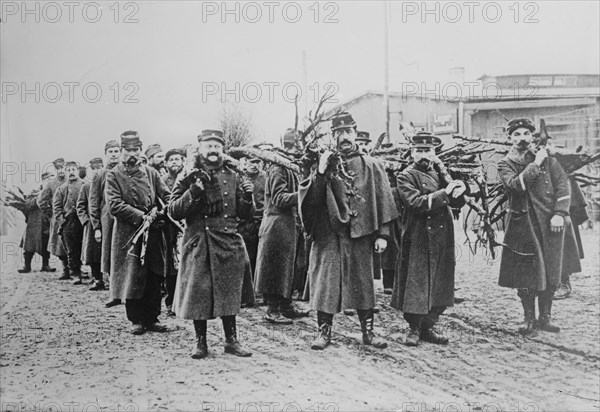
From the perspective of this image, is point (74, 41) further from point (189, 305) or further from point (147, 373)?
point (147, 373)

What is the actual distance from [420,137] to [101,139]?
9.54 ft

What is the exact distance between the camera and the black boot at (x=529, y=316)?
4.79m

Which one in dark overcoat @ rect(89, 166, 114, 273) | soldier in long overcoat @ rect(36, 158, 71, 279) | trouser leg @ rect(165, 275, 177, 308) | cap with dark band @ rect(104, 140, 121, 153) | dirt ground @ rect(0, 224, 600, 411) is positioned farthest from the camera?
soldier in long overcoat @ rect(36, 158, 71, 279)

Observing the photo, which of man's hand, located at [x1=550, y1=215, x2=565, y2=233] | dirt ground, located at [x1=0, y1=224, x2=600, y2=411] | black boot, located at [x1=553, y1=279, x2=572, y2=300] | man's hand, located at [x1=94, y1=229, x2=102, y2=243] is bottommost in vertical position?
dirt ground, located at [x1=0, y1=224, x2=600, y2=411]

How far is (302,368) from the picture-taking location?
4.19 meters

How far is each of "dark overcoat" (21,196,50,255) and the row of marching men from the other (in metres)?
4.85

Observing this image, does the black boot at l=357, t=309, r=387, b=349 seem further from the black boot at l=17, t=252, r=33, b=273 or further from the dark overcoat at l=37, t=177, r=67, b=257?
the black boot at l=17, t=252, r=33, b=273

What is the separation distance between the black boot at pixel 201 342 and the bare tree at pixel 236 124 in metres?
1.76

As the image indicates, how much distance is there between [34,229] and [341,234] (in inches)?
265

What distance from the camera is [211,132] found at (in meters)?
4.46

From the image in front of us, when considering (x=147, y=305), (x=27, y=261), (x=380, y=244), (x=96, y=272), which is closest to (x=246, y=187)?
(x=380, y=244)

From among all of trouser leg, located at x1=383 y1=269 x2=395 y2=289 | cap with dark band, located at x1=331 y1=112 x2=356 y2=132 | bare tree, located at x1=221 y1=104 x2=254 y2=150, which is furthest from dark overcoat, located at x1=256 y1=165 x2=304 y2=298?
trouser leg, located at x1=383 y1=269 x2=395 y2=289

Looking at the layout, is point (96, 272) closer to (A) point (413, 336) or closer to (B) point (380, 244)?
(B) point (380, 244)

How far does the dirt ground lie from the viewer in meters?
3.75
